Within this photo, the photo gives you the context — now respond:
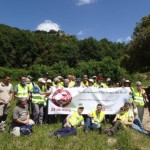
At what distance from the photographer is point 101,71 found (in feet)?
171

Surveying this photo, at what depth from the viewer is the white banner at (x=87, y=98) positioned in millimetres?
13945

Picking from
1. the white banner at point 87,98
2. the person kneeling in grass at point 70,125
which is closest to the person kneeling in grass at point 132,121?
the white banner at point 87,98

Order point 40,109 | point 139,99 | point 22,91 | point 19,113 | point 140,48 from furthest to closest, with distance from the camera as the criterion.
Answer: point 140,48 < point 139,99 < point 40,109 < point 22,91 < point 19,113

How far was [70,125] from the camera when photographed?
40.0 ft

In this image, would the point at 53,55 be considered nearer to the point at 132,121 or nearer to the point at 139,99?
the point at 139,99

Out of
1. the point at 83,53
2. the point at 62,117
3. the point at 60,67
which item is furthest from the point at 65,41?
the point at 62,117

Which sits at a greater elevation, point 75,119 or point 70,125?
point 75,119

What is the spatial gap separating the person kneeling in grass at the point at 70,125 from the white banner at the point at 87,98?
4.10 feet

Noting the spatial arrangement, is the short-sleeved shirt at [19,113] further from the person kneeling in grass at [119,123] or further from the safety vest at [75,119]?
the person kneeling in grass at [119,123]

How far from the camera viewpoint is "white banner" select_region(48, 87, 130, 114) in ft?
45.8

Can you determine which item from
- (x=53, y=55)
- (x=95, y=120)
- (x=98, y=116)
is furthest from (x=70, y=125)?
(x=53, y=55)

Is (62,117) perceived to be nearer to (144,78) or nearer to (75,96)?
(75,96)

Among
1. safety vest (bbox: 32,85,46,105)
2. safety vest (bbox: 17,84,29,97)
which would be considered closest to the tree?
safety vest (bbox: 32,85,46,105)

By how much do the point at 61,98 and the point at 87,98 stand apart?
1115mm
